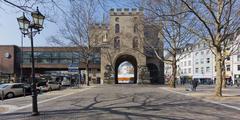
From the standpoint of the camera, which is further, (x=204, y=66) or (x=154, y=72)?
(x=204, y=66)

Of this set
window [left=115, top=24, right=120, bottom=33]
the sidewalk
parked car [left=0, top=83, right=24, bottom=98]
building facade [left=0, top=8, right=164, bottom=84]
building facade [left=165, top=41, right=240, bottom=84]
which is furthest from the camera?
building facade [left=165, top=41, right=240, bottom=84]

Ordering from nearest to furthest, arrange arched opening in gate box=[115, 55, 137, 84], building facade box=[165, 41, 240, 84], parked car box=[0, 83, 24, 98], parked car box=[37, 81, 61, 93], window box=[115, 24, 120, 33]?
parked car box=[0, 83, 24, 98] → parked car box=[37, 81, 61, 93] → window box=[115, 24, 120, 33] → arched opening in gate box=[115, 55, 137, 84] → building facade box=[165, 41, 240, 84]

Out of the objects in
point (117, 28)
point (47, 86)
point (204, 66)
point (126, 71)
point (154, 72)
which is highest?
point (117, 28)

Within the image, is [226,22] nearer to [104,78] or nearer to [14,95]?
[14,95]

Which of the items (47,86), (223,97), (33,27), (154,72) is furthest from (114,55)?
(33,27)

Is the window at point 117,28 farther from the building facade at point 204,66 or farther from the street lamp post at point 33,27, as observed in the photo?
the street lamp post at point 33,27

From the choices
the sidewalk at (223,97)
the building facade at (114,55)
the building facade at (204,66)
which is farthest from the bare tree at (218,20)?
the building facade at (204,66)

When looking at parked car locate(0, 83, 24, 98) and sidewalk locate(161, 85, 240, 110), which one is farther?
parked car locate(0, 83, 24, 98)

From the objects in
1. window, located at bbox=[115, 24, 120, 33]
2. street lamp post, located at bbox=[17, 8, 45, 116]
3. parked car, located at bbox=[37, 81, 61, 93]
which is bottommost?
parked car, located at bbox=[37, 81, 61, 93]

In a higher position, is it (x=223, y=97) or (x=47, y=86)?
(x=223, y=97)

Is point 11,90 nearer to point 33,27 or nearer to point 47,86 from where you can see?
point 47,86

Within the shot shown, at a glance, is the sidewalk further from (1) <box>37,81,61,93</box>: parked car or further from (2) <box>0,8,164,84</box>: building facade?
(1) <box>37,81,61,93</box>: parked car

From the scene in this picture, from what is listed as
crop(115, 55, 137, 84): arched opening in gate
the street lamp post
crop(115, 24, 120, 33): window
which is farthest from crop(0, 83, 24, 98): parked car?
crop(115, 55, 137, 84): arched opening in gate

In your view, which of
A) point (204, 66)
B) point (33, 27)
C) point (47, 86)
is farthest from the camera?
point (204, 66)
